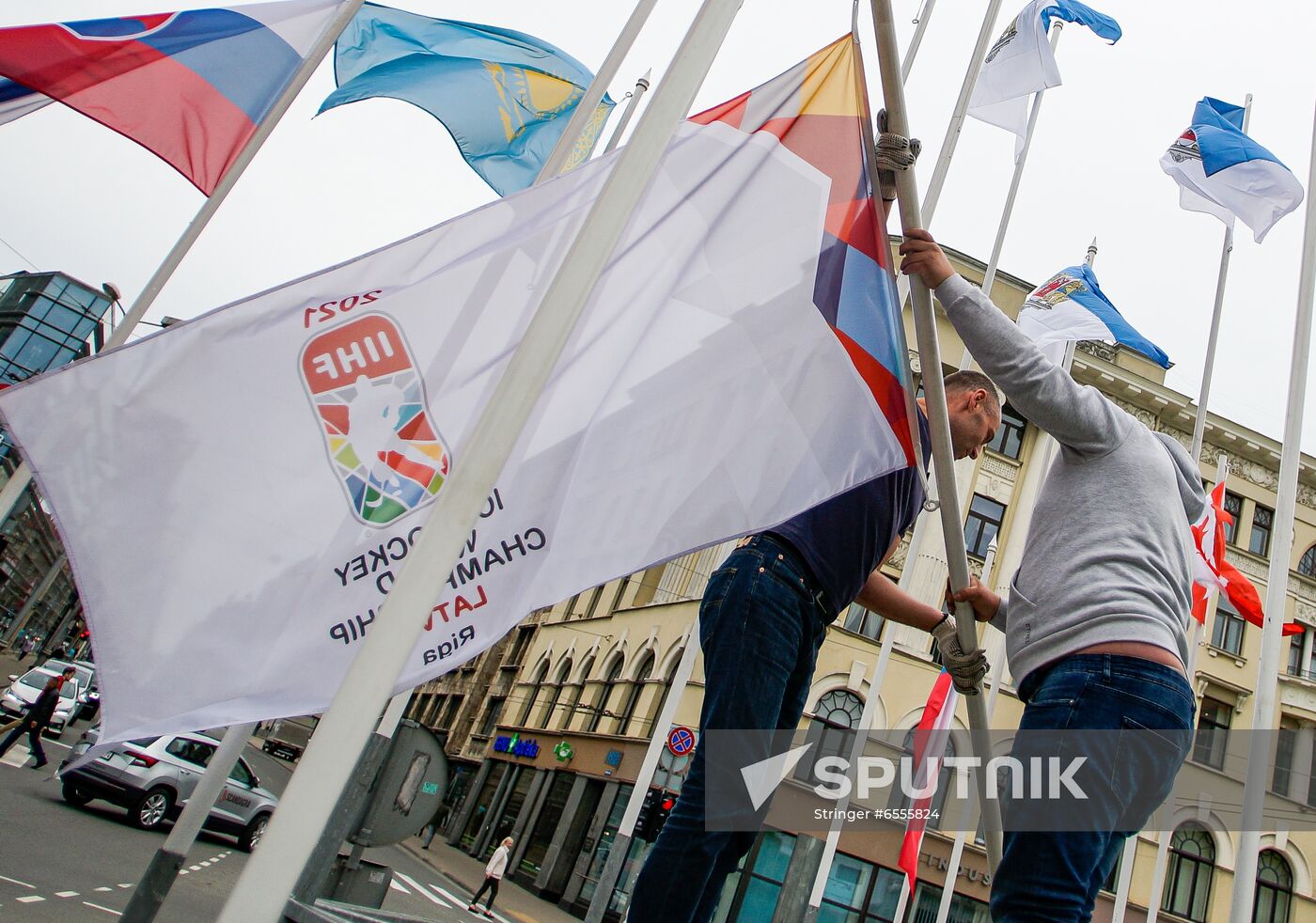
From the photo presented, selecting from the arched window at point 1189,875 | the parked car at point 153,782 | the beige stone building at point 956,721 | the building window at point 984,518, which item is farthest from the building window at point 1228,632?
the parked car at point 153,782

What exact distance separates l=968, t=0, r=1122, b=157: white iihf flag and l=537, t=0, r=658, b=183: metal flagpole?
156 inches

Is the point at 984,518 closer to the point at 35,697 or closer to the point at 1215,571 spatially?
the point at 1215,571

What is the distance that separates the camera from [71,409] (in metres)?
2.38

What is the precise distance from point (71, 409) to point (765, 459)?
171 centimetres

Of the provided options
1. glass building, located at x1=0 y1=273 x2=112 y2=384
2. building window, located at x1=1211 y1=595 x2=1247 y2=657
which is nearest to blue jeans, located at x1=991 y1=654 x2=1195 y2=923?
building window, located at x1=1211 y1=595 x2=1247 y2=657

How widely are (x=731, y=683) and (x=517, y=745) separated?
36.3 meters

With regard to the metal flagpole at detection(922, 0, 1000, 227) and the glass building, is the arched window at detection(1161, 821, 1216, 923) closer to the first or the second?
the metal flagpole at detection(922, 0, 1000, 227)

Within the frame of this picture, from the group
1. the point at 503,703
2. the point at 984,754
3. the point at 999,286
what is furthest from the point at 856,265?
the point at 503,703

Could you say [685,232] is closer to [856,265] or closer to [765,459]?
[856,265]

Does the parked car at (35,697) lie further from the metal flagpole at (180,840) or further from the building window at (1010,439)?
the building window at (1010,439)

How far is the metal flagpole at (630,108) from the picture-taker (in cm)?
1078

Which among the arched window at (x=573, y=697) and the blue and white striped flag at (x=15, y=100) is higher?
the arched window at (x=573, y=697)

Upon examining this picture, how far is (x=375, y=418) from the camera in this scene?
252 cm

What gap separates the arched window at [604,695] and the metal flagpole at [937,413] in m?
29.7
